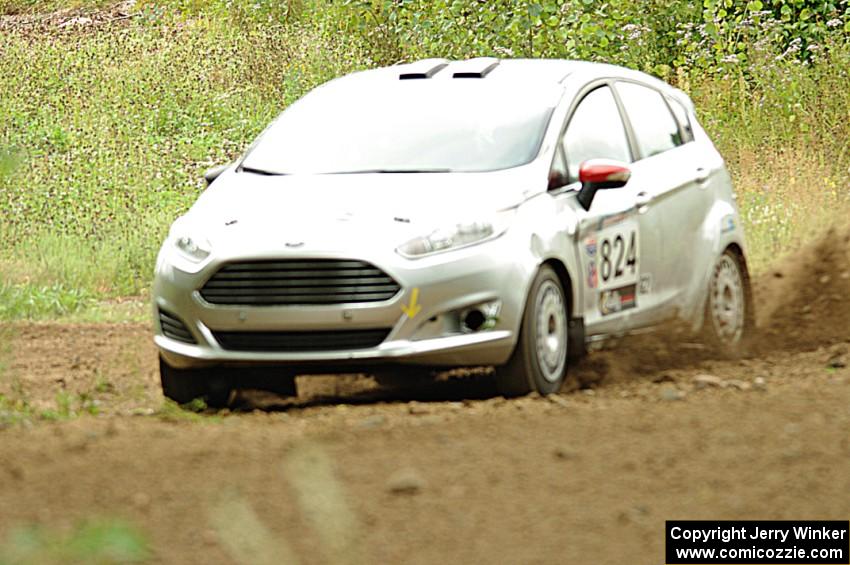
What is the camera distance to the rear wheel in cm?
938

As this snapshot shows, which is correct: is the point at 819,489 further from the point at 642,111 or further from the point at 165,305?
the point at 642,111

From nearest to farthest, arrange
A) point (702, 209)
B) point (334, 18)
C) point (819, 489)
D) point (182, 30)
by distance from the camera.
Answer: point (819, 489), point (702, 209), point (334, 18), point (182, 30)

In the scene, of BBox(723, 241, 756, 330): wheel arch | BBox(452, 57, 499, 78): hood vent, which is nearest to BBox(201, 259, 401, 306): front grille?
BBox(452, 57, 499, 78): hood vent

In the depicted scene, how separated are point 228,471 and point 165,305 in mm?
2513

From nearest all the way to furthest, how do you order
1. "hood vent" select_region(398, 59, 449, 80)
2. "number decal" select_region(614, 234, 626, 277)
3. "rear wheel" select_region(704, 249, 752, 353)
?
"number decal" select_region(614, 234, 626, 277), "hood vent" select_region(398, 59, 449, 80), "rear wheel" select_region(704, 249, 752, 353)

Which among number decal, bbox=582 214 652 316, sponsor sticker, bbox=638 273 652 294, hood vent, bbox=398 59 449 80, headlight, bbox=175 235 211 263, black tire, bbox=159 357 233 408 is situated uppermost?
hood vent, bbox=398 59 449 80

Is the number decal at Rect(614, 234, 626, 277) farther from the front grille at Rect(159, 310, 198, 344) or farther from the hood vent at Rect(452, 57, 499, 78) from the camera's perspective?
the front grille at Rect(159, 310, 198, 344)

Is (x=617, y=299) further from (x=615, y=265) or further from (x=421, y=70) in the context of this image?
(x=421, y=70)

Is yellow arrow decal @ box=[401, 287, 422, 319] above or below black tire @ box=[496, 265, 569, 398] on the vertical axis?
above

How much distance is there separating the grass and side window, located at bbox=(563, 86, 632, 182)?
2479mm

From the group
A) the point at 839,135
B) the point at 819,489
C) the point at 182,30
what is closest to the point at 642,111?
the point at 819,489

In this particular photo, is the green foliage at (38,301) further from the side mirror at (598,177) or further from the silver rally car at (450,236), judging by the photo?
the side mirror at (598,177)

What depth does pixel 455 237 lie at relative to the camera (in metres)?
7.53

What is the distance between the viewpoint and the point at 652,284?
29.2 ft
